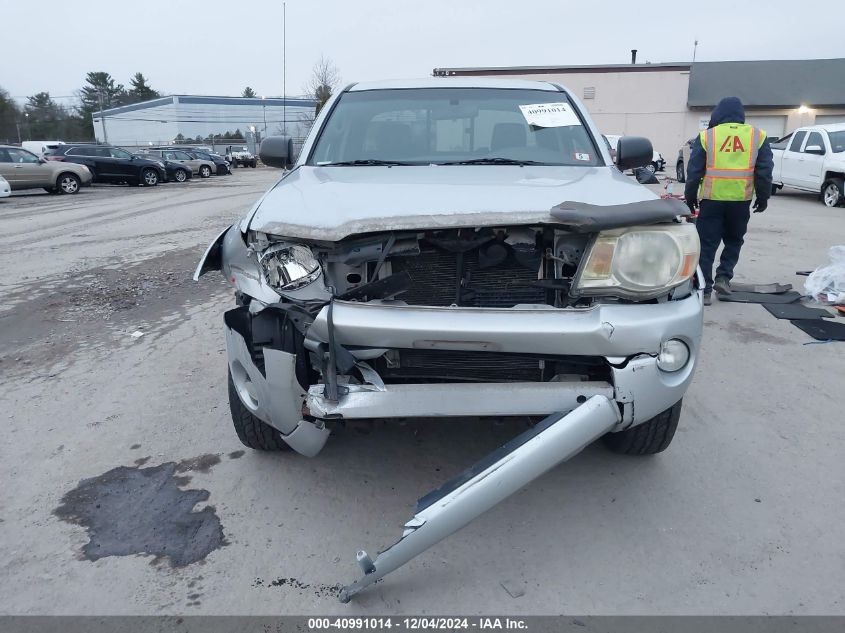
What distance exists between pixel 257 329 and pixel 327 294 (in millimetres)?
289

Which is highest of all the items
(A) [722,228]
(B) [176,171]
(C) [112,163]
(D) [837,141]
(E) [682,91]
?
(E) [682,91]

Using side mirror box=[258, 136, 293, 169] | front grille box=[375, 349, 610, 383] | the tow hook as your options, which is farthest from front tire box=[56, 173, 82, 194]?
the tow hook

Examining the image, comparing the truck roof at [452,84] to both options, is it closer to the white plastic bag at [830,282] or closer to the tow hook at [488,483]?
the tow hook at [488,483]

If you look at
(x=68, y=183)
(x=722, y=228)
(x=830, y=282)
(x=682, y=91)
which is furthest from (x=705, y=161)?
(x=682, y=91)

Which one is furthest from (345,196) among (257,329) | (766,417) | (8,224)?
(8,224)

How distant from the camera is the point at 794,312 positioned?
5.59m

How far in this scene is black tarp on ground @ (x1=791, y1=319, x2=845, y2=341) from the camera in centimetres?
492

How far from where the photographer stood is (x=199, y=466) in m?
3.13

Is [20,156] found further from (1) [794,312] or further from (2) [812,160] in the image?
(2) [812,160]

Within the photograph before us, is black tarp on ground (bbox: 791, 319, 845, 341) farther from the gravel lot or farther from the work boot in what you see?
the work boot

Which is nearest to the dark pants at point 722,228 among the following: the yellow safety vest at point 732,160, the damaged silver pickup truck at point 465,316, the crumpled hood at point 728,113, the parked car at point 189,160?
the yellow safety vest at point 732,160

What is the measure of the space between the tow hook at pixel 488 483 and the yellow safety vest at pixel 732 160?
4061 mm

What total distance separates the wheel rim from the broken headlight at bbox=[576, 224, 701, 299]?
20.7 m

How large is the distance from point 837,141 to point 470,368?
14.4 metres
